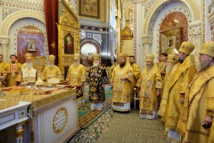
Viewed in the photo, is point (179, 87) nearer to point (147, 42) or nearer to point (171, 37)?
point (171, 37)

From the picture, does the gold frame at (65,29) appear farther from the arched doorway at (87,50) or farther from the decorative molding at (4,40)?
the arched doorway at (87,50)

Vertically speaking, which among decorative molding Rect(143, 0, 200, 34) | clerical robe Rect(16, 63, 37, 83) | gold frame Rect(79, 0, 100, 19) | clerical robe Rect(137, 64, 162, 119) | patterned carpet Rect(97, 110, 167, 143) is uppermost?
gold frame Rect(79, 0, 100, 19)

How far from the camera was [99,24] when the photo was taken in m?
11.9

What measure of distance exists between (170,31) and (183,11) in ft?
2.63

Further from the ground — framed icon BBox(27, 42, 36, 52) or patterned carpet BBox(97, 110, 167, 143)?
framed icon BBox(27, 42, 36, 52)

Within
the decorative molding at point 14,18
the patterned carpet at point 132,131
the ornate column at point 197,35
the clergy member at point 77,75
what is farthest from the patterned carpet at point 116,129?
the decorative molding at point 14,18

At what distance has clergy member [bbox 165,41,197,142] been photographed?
2.89m

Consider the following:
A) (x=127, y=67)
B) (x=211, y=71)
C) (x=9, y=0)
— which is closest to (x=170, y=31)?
(x=127, y=67)

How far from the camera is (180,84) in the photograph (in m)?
3.08

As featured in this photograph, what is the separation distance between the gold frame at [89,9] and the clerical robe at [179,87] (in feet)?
31.4

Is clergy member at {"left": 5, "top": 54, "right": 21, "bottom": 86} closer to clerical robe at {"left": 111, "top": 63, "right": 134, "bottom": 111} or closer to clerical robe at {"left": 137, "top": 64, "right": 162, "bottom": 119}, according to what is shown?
clerical robe at {"left": 111, "top": 63, "right": 134, "bottom": 111}

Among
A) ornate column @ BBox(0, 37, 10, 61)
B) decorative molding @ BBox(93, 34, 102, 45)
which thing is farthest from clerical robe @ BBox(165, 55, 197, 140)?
decorative molding @ BBox(93, 34, 102, 45)

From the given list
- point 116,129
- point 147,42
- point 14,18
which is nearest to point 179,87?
point 116,129

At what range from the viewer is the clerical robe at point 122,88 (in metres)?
5.17
